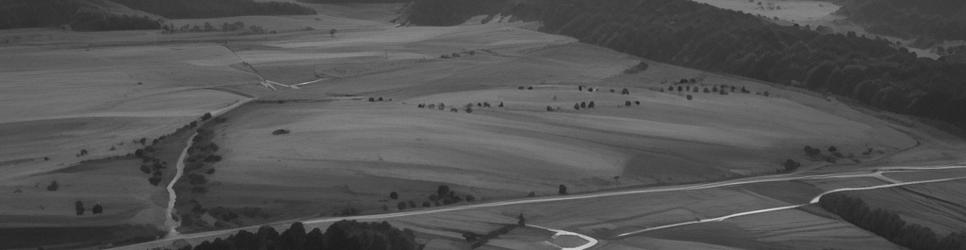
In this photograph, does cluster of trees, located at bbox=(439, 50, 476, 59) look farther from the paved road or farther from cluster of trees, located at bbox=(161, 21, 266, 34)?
the paved road

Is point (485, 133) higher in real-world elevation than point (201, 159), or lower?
higher

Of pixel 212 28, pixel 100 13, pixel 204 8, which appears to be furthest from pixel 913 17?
pixel 100 13

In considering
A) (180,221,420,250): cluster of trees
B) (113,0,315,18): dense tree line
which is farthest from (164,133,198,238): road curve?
(113,0,315,18): dense tree line

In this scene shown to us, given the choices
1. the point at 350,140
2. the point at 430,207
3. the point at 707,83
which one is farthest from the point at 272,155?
the point at 707,83

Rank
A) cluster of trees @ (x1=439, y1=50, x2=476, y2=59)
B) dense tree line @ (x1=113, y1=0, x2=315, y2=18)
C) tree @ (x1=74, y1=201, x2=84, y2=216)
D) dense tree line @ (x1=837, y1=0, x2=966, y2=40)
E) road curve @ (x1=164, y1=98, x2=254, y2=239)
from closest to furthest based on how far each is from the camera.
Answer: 1. road curve @ (x1=164, y1=98, x2=254, y2=239)
2. tree @ (x1=74, y1=201, x2=84, y2=216)
3. cluster of trees @ (x1=439, y1=50, x2=476, y2=59)
4. dense tree line @ (x1=837, y1=0, x2=966, y2=40)
5. dense tree line @ (x1=113, y1=0, x2=315, y2=18)

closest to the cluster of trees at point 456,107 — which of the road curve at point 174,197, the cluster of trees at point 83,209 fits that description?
the road curve at point 174,197

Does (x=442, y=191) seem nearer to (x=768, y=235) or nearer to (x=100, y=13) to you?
(x=768, y=235)
